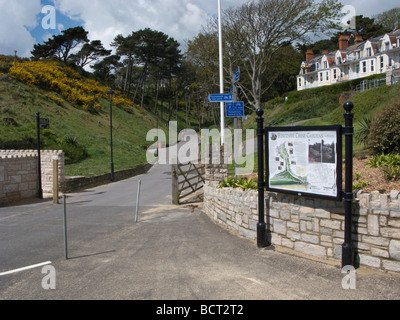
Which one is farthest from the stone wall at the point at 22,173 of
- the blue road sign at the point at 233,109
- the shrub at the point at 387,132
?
the shrub at the point at 387,132

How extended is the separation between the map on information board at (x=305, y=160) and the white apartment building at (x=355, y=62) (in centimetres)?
4035

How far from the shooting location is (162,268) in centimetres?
623

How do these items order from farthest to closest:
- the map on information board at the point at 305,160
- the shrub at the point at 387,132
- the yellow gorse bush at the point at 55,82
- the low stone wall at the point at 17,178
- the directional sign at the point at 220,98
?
the yellow gorse bush at the point at 55,82
the low stone wall at the point at 17,178
the directional sign at the point at 220,98
the shrub at the point at 387,132
the map on information board at the point at 305,160

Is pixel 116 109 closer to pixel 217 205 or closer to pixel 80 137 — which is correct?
pixel 80 137

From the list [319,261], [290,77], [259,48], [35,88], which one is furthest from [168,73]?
[319,261]

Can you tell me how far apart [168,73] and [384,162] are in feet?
216

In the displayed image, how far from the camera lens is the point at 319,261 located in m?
6.13

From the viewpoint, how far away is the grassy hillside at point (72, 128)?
27641 mm

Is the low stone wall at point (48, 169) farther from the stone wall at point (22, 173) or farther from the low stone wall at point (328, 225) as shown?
the low stone wall at point (328, 225)

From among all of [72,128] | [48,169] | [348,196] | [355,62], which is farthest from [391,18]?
[348,196]

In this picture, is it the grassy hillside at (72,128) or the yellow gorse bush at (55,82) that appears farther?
the yellow gorse bush at (55,82)

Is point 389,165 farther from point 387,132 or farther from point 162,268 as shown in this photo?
point 162,268

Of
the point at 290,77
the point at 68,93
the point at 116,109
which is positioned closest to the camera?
the point at 68,93

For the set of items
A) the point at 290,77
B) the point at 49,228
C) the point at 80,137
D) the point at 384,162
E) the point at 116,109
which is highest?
the point at 290,77
